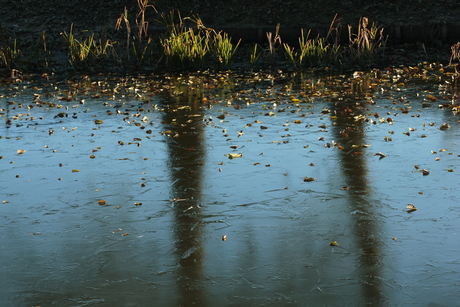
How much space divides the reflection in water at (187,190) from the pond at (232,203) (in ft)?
0.04

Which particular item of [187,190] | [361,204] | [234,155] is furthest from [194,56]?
[361,204]

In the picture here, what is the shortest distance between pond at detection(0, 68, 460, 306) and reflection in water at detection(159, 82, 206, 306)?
0.04 feet

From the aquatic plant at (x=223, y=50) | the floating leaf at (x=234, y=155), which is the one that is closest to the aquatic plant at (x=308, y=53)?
the aquatic plant at (x=223, y=50)

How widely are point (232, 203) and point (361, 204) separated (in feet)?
2.52

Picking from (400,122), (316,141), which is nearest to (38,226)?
(316,141)

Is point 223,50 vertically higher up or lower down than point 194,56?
higher up

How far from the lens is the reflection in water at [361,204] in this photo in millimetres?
2930

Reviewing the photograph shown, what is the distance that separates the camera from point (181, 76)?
386 inches

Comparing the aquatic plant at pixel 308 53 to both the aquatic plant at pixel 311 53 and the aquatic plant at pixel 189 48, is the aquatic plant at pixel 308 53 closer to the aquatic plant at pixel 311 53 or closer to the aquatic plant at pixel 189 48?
the aquatic plant at pixel 311 53

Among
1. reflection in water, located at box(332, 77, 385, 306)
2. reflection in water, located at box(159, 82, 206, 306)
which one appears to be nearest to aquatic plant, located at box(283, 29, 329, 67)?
reflection in water, located at box(159, 82, 206, 306)

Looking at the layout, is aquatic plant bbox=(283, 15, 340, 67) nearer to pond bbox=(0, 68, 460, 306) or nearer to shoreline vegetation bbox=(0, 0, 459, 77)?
shoreline vegetation bbox=(0, 0, 459, 77)

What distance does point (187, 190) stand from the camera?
436cm

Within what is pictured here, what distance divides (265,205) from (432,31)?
29.7 feet

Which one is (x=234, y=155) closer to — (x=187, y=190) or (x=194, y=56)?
(x=187, y=190)
